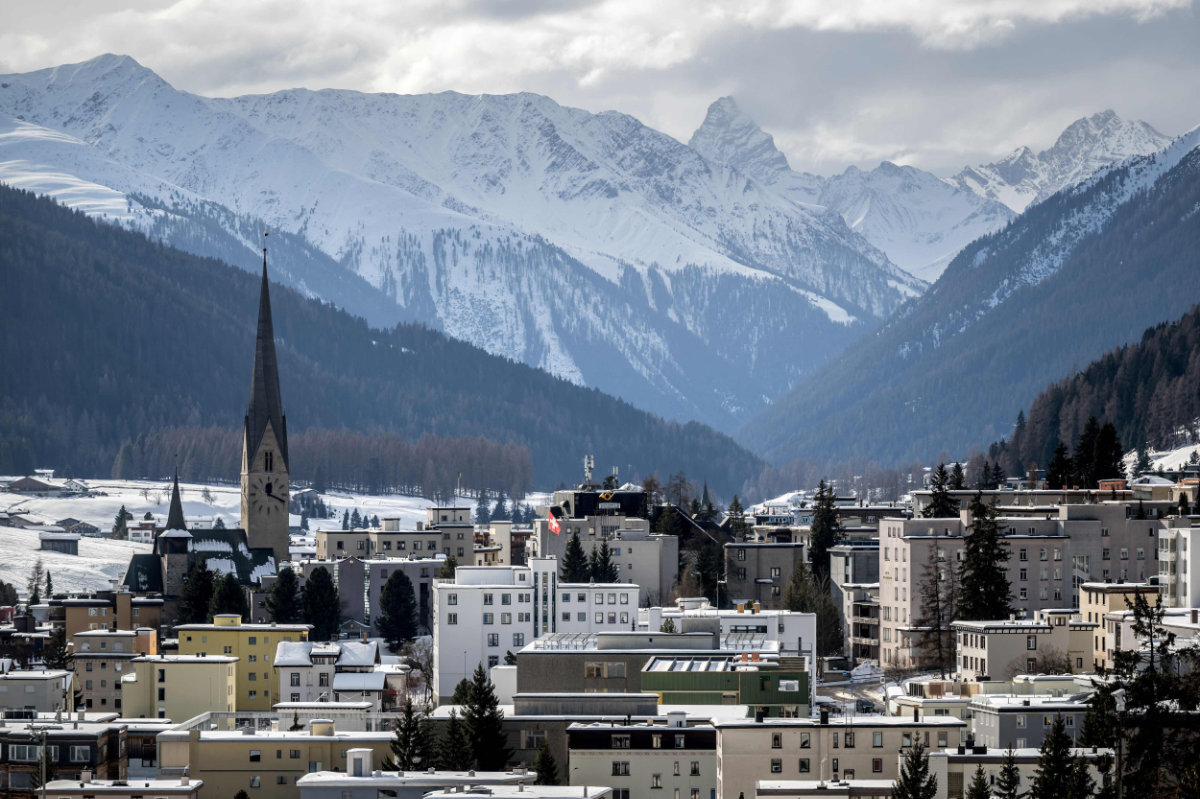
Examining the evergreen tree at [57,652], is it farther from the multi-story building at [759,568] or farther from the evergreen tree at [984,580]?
the evergreen tree at [984,580]

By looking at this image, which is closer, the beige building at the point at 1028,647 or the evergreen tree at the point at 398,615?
the beige building at the point at 1028,647

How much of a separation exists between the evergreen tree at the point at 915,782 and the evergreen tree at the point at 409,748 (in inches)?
755

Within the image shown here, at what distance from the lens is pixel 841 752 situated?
303 feet

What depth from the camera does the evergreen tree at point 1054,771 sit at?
84.2 meters

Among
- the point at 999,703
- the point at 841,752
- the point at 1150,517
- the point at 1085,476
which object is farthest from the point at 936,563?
the point at 841,752

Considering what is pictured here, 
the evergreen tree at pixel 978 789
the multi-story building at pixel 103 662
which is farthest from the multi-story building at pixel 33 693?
the evergreen tree at pixel 978 789

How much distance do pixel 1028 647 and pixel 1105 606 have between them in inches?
251

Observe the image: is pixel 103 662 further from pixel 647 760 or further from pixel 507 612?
pixel 647 760

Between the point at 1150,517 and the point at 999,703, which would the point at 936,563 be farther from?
the point at 999,703

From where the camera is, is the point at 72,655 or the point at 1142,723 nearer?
the point at 1142,723

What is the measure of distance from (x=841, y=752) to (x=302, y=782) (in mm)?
19224

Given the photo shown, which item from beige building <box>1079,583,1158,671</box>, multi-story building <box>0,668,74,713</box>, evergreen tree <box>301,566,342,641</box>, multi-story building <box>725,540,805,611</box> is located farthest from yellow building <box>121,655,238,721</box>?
multi-story building <box>725,540,805,611</box>

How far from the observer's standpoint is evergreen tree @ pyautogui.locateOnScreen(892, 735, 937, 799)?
82438 mm

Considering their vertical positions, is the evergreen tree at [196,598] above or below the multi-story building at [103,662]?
above
